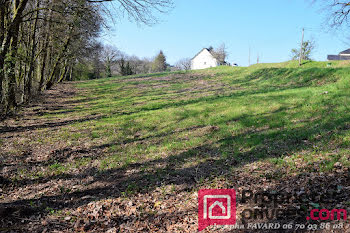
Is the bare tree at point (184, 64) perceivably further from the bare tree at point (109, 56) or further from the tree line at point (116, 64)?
the bare tree at point (109, 56)

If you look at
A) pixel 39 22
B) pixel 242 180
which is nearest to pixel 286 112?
pixel 242 180

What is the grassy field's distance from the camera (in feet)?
17.0

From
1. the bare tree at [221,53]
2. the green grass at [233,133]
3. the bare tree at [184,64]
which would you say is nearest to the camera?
the green grass at [233,133]

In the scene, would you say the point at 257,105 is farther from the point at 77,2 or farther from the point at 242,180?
the point at 77,2

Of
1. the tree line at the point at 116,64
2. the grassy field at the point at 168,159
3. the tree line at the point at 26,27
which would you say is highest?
the tree line at the point at 116,64

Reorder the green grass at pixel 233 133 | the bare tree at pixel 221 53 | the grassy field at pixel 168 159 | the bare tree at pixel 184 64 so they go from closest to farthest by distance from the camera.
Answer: the grassy field at pixel 168 159
the green grass at pixel 233 133
the bare tree at pixel 221 53
the bare tree at pixel 184 64

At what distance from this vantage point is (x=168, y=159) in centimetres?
784

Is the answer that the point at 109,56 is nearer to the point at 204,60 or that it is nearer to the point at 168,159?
the point at 204,60

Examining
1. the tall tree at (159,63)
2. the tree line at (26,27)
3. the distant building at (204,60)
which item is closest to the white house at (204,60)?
the distant building at (204,60)

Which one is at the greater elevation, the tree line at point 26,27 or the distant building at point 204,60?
the distant building at point 204,60

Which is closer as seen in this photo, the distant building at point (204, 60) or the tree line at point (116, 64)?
the tree line at point (116, 64)

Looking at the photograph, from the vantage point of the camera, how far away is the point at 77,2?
10.9 meters

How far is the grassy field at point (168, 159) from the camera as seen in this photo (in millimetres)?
5184

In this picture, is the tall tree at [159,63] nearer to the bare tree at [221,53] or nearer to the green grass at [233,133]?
the bare tree at [221,53]
